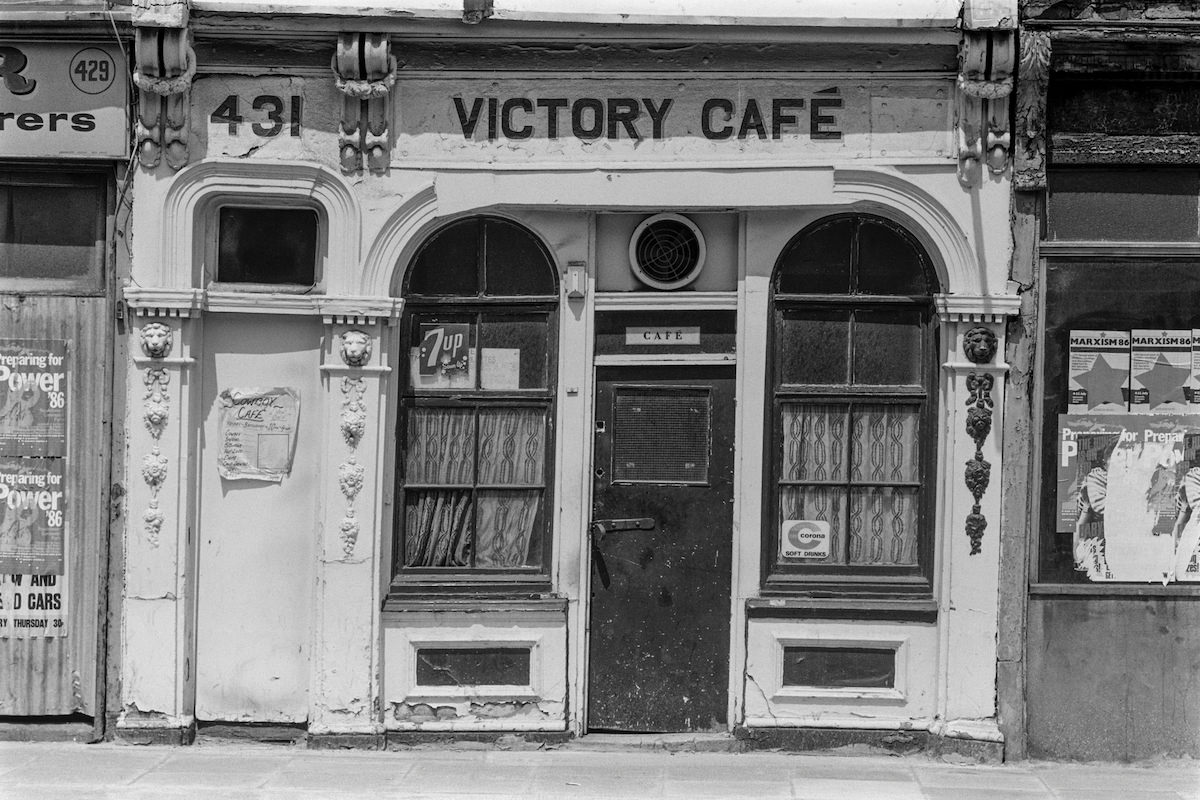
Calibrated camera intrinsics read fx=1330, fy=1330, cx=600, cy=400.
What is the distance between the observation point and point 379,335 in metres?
7.32

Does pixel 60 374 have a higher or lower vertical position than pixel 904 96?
lower

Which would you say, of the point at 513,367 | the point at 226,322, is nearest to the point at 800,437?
the point at 513,367

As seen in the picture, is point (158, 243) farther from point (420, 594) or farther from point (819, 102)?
point (819, 102)

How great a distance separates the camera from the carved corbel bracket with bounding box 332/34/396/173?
707cm

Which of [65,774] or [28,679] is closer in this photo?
[65,774]

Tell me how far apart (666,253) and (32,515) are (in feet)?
12.5

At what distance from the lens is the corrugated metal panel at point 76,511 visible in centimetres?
735

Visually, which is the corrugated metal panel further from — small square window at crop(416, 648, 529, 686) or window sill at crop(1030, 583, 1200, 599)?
window sill at crop(1030, 583, 1200, 599)

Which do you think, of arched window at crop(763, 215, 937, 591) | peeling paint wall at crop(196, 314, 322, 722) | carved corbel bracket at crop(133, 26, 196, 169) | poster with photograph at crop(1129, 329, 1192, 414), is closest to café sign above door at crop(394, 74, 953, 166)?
arched window at crop(763, 215, 937, 591)

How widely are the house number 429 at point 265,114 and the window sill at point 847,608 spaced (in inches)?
144

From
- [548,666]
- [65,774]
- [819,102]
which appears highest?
[819,102]

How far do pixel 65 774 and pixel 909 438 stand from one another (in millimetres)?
4829

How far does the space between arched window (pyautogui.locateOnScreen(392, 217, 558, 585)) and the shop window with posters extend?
9.12ft

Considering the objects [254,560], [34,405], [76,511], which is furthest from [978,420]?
[34,405]
